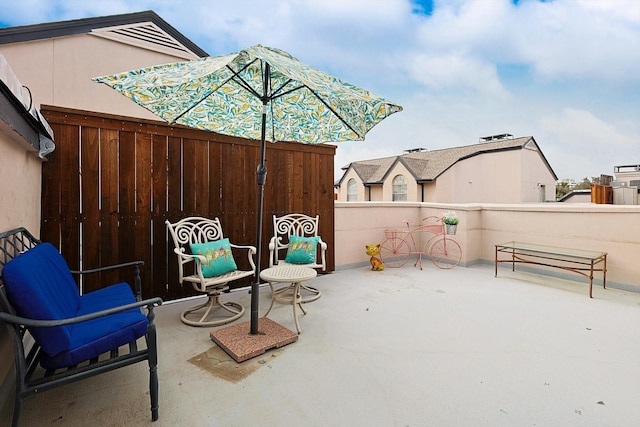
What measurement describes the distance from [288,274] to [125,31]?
5297 millimetres

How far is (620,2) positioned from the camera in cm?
539

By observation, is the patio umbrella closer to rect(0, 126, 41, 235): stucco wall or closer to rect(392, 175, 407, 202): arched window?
rect(0, 126, 41, 235): stucco wall

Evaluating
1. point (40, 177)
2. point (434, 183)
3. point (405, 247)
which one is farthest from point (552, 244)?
point (434, 183)

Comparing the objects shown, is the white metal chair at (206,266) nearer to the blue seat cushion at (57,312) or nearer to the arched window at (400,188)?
the blue seat cushion at (57,312)

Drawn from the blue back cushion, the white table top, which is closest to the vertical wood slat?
the blue back cushion

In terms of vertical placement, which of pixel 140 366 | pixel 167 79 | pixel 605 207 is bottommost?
pixel 140 366

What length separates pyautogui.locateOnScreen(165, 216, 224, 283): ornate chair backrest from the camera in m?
3.32

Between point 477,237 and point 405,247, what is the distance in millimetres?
1310

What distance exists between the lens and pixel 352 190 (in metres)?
18.7

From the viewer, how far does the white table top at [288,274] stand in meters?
2.74

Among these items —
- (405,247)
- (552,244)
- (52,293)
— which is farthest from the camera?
(405,247)

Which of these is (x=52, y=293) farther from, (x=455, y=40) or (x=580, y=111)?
(x=580, y=111)

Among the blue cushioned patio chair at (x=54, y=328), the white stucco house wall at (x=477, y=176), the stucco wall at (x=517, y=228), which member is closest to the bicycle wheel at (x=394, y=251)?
the stucco wall at (x=517, y=228)

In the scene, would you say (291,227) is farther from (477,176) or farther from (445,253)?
(477,176)
